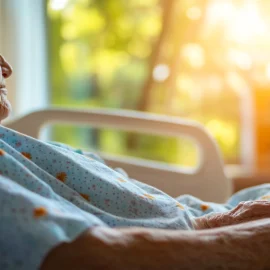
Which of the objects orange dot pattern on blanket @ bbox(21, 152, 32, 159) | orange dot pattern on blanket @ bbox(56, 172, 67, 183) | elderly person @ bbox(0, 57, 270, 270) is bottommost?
elderly person @ bbox(0, 57, 270, 270)

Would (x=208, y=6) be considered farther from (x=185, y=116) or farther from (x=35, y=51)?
(x=35, y=51)

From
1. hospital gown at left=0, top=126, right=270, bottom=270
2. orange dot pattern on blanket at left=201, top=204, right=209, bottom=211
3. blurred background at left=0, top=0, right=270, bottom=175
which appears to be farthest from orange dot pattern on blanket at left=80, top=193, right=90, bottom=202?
blurred background at left=0, top=0, right=270, bottom=175

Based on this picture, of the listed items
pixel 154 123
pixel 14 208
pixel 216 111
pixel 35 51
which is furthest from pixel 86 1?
pixel 14 208

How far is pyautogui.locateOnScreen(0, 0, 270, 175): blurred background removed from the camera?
2.43 meters

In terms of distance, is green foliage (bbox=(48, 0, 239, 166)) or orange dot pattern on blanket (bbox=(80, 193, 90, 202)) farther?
green foliage (bbox=(48, 0, 239, 166))

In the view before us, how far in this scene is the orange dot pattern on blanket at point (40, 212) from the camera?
2.58 ft

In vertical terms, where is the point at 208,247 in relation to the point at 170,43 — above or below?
below

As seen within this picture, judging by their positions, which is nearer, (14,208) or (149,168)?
(14,208)

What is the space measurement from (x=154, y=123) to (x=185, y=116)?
2.85 ft

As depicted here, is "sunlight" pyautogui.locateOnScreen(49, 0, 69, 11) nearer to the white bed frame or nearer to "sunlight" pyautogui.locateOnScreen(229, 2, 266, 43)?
"sunlight" pyautogui.locateOnScreen(229, 2, 266, 43)

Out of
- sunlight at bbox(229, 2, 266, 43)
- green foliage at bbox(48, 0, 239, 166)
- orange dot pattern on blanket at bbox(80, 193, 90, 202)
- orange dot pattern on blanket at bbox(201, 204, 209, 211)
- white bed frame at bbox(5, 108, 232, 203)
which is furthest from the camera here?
green foliage at bbox(48, 0, 239, 166)

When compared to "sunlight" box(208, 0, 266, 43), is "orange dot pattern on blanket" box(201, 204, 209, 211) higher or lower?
lower

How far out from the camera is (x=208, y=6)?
2.43 metres

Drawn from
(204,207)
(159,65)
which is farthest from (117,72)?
(204,207)
